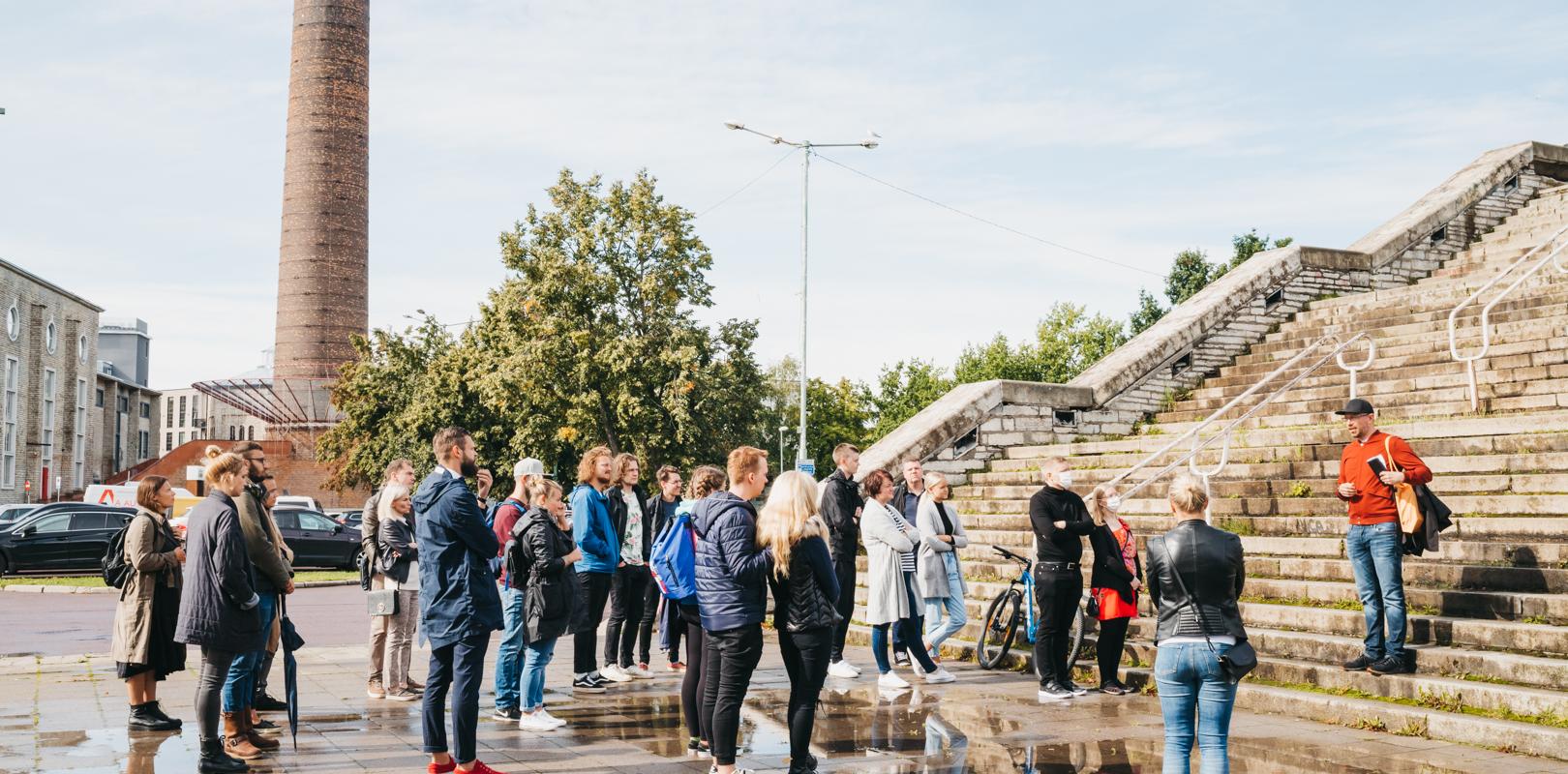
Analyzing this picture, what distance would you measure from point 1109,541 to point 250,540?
19.1ft

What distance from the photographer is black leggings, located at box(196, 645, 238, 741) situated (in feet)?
22.6

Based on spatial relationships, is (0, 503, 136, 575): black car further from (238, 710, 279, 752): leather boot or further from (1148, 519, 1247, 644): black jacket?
(1148, 519, 1247, 644): black jacket

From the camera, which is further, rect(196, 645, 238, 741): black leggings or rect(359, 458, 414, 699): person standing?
rect(359, 458, 414, 699): person standing

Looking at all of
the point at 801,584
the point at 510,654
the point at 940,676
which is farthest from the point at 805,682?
the point at 940,676

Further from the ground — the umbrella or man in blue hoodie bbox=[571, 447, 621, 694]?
man in blue hoodie bbox=[571, 447, 621, 694]

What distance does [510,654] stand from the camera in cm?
870

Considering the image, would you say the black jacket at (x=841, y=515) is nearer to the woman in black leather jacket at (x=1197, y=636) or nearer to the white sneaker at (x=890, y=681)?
the white sneaker at (x=890, y=681)

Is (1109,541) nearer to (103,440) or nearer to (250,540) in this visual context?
(250,540)

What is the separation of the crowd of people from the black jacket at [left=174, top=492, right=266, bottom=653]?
0.01m

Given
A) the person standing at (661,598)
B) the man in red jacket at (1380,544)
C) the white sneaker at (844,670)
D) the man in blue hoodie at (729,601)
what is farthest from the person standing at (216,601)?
the man in red jacket at (1380,544)

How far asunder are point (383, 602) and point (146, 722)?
175 cm

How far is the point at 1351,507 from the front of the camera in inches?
331

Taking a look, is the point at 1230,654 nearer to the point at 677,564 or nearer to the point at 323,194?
the point at 677,564

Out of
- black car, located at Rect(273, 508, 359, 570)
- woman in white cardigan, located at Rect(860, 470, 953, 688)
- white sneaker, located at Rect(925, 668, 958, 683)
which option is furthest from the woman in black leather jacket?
black car, located at Rect(273, 508, 359, 570)
